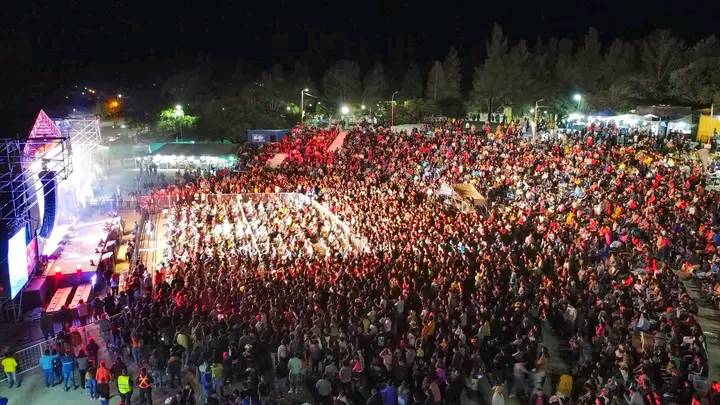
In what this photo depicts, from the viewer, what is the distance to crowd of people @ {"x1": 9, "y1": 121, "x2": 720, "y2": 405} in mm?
9789

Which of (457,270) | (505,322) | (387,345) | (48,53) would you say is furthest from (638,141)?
(48,53)

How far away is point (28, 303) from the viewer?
15.6 metres

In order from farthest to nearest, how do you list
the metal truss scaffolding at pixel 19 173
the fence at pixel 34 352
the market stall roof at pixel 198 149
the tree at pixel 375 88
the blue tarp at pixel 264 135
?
the tree at pixel 375 88, the blue tarp at pixel 264 135, the market stall roof at pixel 198 149, the metal truss scaffolding at pixel 19 173, the fence at pixel 34 352

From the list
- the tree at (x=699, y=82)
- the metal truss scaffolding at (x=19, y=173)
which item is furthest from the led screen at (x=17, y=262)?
the tree at (x=699, y=82)

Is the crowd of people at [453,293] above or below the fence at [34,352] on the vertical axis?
above

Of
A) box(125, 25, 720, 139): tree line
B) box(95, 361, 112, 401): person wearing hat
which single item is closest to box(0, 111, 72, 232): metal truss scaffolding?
box(95, 361, 112, 401): person wearing hat

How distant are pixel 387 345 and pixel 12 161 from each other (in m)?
12.3

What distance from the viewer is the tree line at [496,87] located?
4153cm

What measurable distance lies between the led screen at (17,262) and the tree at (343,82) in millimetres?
48333

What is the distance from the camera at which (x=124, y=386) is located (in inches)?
392

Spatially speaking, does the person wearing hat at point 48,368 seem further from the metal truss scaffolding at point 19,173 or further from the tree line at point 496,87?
the tree line at point 496,87

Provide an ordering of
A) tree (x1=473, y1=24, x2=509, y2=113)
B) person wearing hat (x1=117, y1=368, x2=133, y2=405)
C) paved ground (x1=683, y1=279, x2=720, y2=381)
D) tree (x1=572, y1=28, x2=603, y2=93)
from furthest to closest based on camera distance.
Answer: tree (x1=473, y1=24, x2=509, y2=113) → tree (x1=572, y1=28, x2=603, y2=93) → paved ground (x1=683, y1=279, x2=720, y2=381) → person wearing hat (x1=117, y1=368, x2=133, y2=405)

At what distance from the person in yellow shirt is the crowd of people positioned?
1.76m

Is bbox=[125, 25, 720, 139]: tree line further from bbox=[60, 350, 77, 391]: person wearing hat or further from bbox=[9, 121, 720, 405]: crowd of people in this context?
bbox=[60, 350, 77, 391]: person wearing hat
